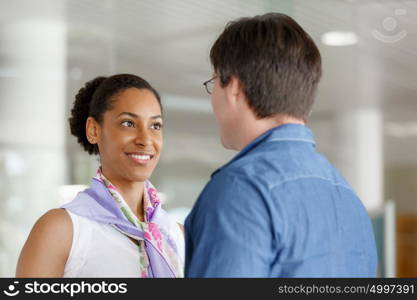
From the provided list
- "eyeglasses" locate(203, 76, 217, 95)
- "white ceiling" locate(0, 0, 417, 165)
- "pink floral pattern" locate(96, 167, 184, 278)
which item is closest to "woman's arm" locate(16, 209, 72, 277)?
"pink floral pattern" locate(96, 167, 184, 278)

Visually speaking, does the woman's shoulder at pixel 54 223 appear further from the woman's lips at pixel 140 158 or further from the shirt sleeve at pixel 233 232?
the shirt sleeve at pixel 233 232

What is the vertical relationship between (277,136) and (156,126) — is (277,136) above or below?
below

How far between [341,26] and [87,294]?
4.44 meters

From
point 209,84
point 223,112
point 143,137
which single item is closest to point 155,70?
point 143,137

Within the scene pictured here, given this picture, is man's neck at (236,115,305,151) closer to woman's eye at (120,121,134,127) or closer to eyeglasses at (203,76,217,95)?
eyeglasses at (203,76,217,95)

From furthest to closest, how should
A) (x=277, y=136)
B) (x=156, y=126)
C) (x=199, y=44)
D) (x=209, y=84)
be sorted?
(x=199, y=44) < (x=156, y=126) < (x=209, y=84) < (x=277, y=136)

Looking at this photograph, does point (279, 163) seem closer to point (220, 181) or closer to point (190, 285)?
point (220, 181)

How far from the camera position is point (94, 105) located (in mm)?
2049

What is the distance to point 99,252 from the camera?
71.7 inches

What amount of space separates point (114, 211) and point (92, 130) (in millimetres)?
274

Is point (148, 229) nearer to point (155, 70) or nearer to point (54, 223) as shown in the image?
point (54, 223)

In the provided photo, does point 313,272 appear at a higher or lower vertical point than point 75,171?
lower

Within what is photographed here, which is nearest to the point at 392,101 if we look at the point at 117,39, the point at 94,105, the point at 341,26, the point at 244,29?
the point at 341,26

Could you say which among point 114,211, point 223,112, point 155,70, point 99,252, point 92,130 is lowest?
point 99,252
